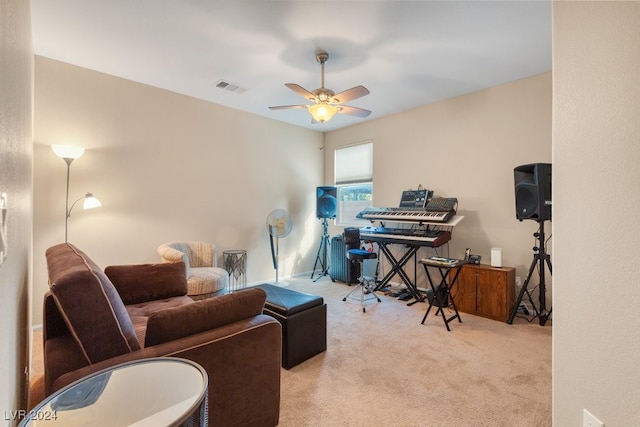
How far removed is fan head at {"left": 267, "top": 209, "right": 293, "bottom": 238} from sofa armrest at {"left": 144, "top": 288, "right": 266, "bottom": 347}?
A: 290 centimetres

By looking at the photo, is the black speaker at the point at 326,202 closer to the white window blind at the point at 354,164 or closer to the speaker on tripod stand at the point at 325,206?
the speaker on tripod stand at the point at 325,206

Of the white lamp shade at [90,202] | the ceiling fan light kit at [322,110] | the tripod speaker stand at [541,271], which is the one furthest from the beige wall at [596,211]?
the white lamp shade at [90,202]

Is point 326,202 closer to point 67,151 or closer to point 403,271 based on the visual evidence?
point 403,271

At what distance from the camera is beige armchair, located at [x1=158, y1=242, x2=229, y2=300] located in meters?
2.99

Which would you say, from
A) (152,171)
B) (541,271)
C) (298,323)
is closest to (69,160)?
(152,171)

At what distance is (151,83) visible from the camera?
3.44 metres

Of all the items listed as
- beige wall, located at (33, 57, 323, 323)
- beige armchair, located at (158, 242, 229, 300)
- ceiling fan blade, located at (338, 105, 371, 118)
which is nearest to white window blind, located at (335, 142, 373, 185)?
beige wall, located at (33, 57, 323, 323)

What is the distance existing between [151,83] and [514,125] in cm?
427

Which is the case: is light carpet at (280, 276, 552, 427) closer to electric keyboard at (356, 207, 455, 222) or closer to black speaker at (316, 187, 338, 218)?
electric keyboard at (356, 207, 455, 222)

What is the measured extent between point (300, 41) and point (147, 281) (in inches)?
95.2

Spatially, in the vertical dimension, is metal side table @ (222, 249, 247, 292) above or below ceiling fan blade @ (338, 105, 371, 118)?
below

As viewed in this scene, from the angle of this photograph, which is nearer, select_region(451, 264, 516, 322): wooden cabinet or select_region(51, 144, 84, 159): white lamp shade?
select_region(51, 144, 84, 159): white lamp shade

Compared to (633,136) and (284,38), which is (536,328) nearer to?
(633,136)

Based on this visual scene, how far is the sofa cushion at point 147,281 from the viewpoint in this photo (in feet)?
7.54
